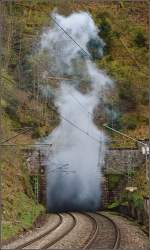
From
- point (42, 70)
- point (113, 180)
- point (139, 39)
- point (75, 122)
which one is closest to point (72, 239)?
point (113, 180)

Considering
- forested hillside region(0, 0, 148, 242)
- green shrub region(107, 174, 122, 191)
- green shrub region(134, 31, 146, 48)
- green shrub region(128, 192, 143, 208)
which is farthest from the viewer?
green shrub region(134, 31, 146, 48)

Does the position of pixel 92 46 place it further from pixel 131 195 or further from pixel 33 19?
pixel 131 195

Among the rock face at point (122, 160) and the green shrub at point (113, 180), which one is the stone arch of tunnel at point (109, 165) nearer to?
the rock face at point (122, 160)

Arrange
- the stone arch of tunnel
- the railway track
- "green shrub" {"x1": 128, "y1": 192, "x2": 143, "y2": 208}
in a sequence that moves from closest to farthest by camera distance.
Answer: the railway track → "green shrub" {"x1": 128, "y1": 192, "x2": 143, "y2": 208} → the stone arch of tunnel

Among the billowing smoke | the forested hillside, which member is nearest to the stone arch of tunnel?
the billowing smoke

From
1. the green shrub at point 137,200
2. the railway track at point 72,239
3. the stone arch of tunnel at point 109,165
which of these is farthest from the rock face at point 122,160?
the railway track at point 72,239

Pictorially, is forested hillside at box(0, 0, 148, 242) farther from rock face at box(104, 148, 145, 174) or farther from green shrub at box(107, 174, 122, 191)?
rock face at box(104, 148, 145, 174)
